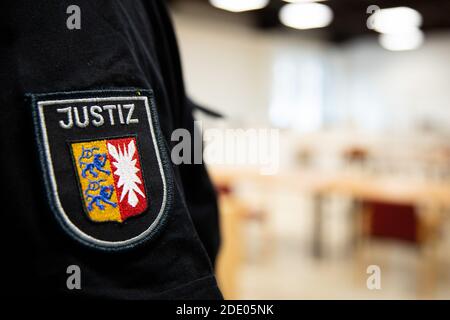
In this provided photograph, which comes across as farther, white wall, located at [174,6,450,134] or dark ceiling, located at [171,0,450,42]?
white wall, located at [174,6,450,134]

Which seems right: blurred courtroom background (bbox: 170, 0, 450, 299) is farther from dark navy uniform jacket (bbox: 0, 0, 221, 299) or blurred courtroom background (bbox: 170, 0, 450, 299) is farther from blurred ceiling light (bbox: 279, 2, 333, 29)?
dark navy uniform jacket (bbox: 0, 0, 221, 299)

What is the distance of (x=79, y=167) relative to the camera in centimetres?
36

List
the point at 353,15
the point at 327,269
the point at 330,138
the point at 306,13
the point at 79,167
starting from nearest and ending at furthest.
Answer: the point at 79,167 → the point at 327,269 → the point at 306,13 → the point at 353,15 → the point at 330,138

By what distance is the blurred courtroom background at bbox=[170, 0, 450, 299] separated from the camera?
3.66 m

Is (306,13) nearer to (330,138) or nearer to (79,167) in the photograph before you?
(330,138)

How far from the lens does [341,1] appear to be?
7.66 m

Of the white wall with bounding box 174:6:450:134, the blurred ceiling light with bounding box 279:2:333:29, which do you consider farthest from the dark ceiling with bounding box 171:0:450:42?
the blurred ceiling light with bounding box 279:2:333:29

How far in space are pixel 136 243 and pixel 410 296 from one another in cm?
362

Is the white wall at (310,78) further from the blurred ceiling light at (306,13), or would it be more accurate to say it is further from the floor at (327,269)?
the floor at (327,269)

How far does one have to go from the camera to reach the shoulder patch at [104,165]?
35 centimetres

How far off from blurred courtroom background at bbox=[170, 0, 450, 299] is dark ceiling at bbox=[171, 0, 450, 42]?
0.11 ft

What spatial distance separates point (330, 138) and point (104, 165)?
31.2 ft

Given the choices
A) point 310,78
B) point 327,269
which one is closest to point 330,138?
point 310,78

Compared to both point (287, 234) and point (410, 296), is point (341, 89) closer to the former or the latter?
point (287, 234)
